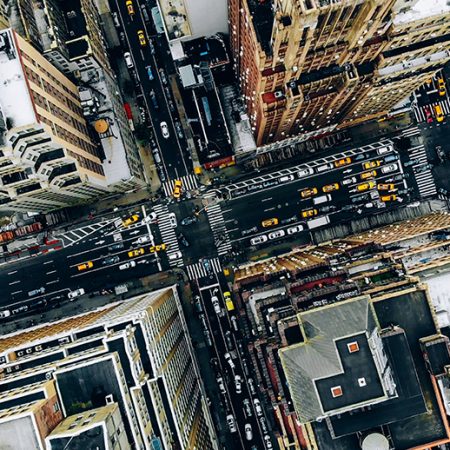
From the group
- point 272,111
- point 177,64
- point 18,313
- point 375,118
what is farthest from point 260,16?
point 18,313

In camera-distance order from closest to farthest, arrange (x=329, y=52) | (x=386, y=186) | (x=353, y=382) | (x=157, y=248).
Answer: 1. (x=353, y=382)
2. (x=329, y=52)
3. (x=386, y=186)
4. (x=157, y=248)

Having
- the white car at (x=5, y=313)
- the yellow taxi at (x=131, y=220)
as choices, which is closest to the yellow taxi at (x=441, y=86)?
the yellow taxi at (x=131, y=220)

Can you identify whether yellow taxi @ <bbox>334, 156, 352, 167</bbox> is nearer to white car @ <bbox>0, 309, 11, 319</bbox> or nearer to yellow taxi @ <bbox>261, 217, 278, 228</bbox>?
yellow taxi @ <bbox>261, 217, 278, 228</bbox>

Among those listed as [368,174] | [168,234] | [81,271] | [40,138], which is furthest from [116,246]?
[368,174]

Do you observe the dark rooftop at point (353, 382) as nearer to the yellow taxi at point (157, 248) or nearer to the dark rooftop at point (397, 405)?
the dark rooftop at point (397, 405)

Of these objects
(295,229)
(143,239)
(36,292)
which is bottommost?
(295,229)

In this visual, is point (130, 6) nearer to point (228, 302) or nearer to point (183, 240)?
point (183, 240)

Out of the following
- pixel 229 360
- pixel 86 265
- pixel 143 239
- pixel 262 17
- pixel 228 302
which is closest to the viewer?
pixel 262 17
